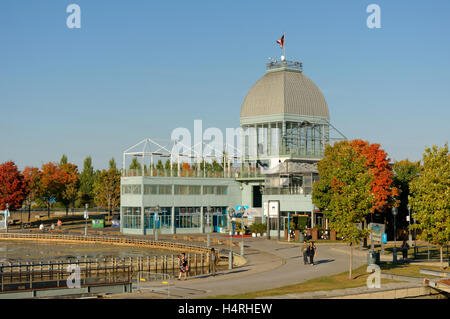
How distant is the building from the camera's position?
81875 mm

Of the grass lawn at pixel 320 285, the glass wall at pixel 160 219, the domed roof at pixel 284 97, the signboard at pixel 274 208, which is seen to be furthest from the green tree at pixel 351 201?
the domed roof at pixel 284 97

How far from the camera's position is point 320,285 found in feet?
112

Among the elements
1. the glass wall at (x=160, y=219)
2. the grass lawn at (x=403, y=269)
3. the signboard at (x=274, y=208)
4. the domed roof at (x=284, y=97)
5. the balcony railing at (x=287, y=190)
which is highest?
the domed roof at (x=284, y=97)

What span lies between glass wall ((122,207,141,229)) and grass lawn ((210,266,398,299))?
2029 inches

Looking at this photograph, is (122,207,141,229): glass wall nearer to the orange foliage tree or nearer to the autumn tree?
the orange foliage tree

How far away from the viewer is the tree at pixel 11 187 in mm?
119062

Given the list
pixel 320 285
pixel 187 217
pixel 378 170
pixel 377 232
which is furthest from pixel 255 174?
pixel 320 285

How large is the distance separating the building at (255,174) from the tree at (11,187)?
41.5 m

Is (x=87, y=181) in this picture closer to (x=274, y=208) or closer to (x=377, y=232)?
(x=274, y=208)

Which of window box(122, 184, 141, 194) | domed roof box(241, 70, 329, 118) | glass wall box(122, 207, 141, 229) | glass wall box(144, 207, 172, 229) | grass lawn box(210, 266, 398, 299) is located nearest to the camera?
grass lawn box(210, 266, 398, 299)

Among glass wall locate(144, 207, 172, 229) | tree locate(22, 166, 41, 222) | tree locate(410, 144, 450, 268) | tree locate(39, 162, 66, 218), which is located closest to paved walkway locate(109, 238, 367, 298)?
tree locate(410, 144, 450, 268)

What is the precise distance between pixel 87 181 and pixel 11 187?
150 ft

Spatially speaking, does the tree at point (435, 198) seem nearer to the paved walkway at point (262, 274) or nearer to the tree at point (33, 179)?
the paved walkway at point (262, 274)
